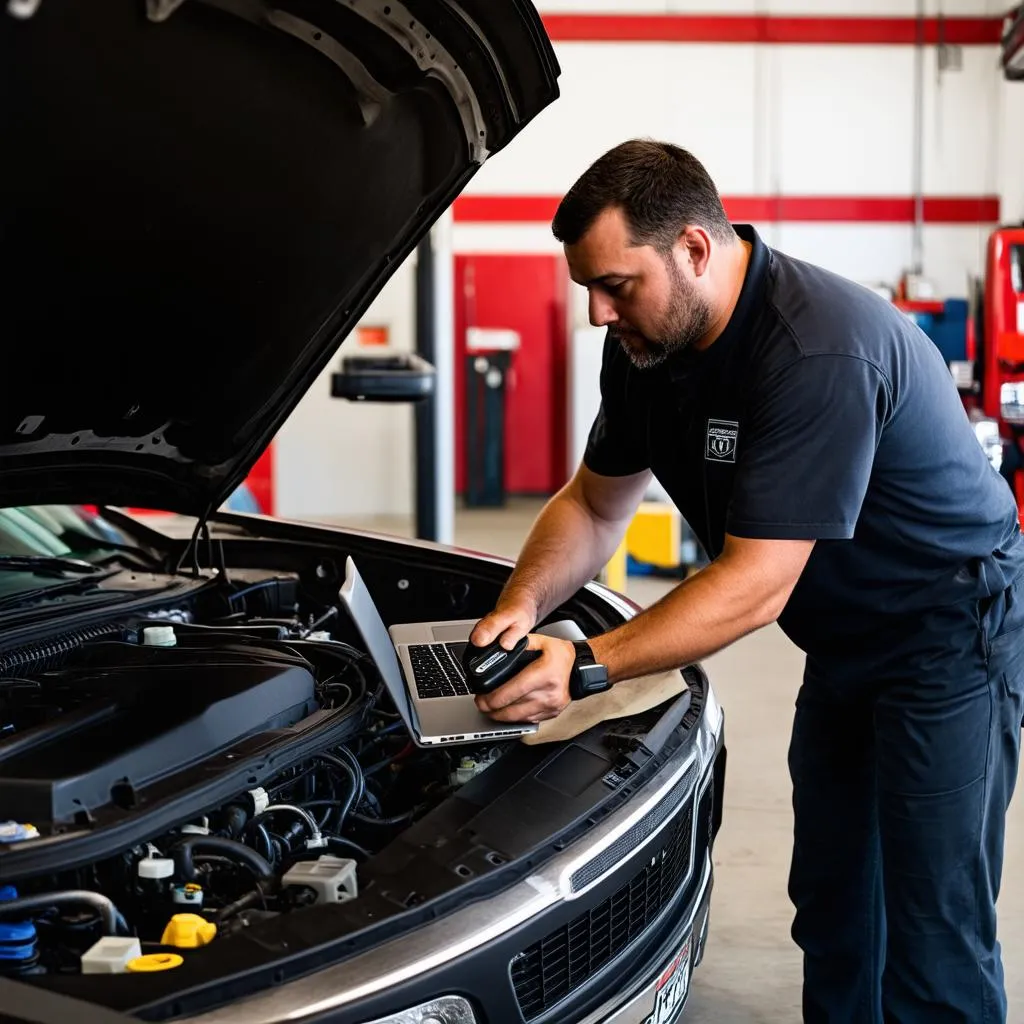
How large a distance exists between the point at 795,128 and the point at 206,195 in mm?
8665

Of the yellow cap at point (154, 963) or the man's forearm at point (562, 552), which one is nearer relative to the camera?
the yellow cap at point (154, 963)

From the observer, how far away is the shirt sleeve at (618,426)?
227 cm

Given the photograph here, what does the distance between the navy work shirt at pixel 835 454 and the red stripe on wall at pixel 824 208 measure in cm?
797

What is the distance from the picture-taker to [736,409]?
2.00 metres

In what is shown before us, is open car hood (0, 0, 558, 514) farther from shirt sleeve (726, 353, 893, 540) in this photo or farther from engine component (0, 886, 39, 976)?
engine component (0, 886, 39, 976)

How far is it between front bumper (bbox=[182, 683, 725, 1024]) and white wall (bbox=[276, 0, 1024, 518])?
7674 mm

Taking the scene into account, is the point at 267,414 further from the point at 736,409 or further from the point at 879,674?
the point at 879,674

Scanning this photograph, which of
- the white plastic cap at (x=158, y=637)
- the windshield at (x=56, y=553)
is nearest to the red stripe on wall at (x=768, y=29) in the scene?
the windshield at (x=56, y=553)

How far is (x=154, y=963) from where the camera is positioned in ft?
4.46

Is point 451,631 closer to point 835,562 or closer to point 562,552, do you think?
point 562,552

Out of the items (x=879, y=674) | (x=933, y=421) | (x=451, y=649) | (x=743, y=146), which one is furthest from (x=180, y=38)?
(x=743, y=146)

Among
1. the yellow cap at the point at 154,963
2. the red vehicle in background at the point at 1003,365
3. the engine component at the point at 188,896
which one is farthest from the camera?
the red vehicle in background at the point at 1003,365

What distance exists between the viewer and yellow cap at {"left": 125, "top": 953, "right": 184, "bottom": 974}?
4.42 feet

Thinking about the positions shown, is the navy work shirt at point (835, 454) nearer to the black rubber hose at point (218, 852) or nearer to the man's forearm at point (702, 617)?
the man's forearm at point (702, 617)
